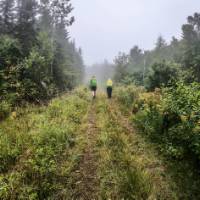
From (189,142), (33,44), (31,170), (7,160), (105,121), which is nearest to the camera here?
(31,170)

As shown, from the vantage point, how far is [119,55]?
33.3m

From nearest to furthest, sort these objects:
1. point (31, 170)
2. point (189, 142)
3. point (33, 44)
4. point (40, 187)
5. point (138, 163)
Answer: point (40, 187) → point (31, 170) → point (138, 163) → point (189, 142) → point (33, 44)

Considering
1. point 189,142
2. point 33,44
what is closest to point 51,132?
point 189,142

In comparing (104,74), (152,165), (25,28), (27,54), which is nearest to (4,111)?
(152,165)

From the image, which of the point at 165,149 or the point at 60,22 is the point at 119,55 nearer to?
the point at 60,22

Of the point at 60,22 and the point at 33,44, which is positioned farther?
the point at 60,22

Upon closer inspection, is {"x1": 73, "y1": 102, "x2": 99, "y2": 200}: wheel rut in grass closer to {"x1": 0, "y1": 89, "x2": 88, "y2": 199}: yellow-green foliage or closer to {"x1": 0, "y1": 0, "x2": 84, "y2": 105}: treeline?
{"x1": 0, "y1": 89, "x2": 88, "y2": 199}: yellow-green foliage

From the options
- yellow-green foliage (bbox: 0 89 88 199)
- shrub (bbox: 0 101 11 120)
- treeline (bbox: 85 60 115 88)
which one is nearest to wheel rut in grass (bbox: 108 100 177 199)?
yellow-green foliage (bbox: 0 89 88 199)

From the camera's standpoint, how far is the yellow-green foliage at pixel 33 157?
4.21 m

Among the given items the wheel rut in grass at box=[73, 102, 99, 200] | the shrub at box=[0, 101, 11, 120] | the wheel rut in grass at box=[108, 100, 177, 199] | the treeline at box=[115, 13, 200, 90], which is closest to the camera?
the wheel rut in grass at box=[73, 102, 99, 200]

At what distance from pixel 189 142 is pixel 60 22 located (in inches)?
1210

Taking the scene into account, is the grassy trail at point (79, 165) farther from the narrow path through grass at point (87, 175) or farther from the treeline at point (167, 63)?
the treeline at point (167, 63)

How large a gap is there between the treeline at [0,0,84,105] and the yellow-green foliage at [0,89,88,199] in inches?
190

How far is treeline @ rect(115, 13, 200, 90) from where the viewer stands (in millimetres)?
14758
